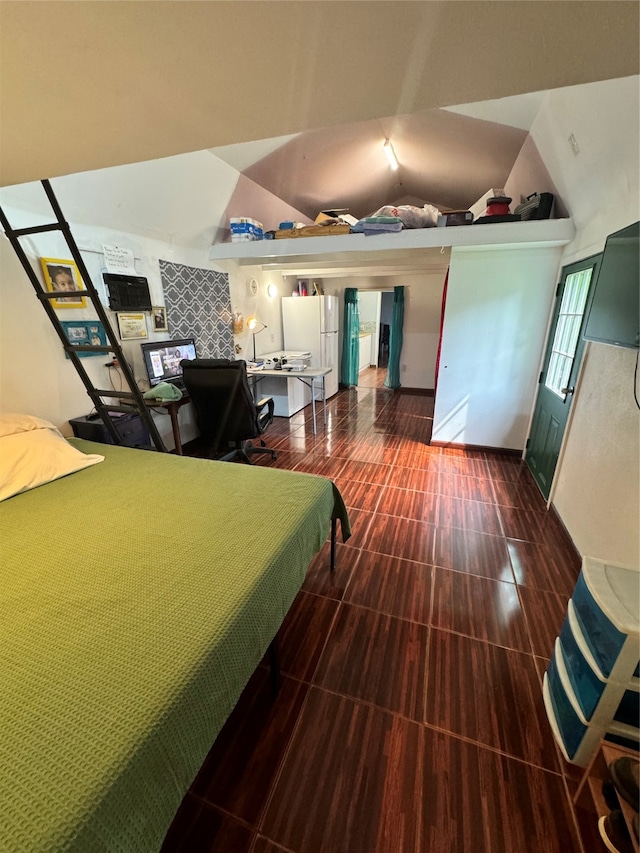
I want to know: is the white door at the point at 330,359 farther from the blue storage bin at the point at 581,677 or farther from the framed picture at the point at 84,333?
the blue storage bin at the point at 581,677

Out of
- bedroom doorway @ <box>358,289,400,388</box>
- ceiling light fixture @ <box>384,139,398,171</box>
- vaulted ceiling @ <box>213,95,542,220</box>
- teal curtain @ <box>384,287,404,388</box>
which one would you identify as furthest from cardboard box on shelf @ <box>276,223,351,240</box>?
bedroom doorway @ <box>358,289,400,388</box>

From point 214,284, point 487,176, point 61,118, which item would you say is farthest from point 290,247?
point 61,118

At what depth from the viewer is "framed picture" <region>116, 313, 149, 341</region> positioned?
2.82 meters

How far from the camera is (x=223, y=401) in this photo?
9.28 feet

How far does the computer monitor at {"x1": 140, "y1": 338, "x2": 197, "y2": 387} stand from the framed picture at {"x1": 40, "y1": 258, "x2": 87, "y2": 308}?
61cm

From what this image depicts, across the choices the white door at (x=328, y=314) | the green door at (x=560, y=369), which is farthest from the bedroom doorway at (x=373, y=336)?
the green door at (x=560, y=369)

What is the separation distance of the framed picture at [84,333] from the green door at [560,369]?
350 cm

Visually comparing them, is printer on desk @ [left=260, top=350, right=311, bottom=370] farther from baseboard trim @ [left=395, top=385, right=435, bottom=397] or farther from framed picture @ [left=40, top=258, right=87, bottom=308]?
framed picture @ [left=40, top=258, right=87, bottom=308]

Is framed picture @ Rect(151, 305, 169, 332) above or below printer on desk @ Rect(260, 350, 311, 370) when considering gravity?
above

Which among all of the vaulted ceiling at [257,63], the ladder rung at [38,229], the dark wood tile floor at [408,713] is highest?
the vaulted ceiling at [257,63]

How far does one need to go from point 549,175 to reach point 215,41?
287cm

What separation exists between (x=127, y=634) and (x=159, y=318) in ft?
9.84

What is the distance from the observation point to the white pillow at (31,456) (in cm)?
159

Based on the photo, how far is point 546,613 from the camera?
1671mm
